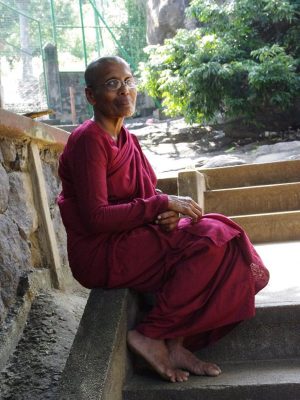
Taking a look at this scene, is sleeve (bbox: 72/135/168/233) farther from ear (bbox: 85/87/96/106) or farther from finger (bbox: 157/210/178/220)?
ear (bbox: 85/87/96/106)

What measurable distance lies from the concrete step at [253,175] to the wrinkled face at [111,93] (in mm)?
3566

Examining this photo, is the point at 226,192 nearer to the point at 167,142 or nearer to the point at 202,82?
the point at 202,82

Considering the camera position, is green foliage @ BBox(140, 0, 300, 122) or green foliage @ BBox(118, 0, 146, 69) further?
green foliage @ BBox(118, 0, 146, 69)

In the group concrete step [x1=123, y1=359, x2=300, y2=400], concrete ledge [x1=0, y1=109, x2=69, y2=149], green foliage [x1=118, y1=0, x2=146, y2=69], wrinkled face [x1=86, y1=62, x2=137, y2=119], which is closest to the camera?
concrete step [x1=123, y1=359, x2=300, y2=400]

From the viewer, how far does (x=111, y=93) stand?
214cm

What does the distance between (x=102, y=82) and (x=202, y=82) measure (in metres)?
8.21

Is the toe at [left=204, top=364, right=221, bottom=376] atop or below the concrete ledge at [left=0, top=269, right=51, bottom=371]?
below

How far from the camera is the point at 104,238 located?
2.07 metres

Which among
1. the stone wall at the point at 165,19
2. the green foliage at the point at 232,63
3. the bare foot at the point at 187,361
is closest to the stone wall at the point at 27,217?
the bare foot at the point at 187,361

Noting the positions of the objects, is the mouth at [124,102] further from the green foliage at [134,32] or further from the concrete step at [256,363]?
the green foliage at [134,32]

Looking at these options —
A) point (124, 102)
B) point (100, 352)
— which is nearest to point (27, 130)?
point (124, 102)

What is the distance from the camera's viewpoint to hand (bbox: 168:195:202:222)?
6.79 feet

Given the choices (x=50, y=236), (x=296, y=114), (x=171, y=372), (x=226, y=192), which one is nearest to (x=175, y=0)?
(x=296, y=114)

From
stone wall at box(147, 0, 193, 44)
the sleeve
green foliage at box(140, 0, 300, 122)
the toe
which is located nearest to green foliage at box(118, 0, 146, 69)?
stone wall at box(147, 0, 193, 44)
